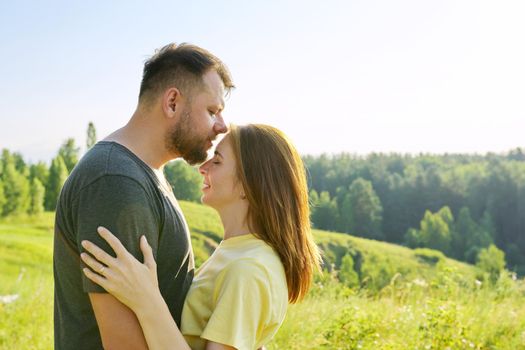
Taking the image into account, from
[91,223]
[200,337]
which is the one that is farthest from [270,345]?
[91,223]

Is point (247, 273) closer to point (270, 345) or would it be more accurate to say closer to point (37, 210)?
point (270, 345)

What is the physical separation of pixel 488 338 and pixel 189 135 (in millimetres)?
5008

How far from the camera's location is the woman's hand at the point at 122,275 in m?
2.40

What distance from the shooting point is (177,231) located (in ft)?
9.06

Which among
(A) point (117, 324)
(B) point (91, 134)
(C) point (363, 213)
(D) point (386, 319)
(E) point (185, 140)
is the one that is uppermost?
(E) point (185, 140)

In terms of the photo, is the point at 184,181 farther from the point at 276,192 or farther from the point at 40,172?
the point at 276,192

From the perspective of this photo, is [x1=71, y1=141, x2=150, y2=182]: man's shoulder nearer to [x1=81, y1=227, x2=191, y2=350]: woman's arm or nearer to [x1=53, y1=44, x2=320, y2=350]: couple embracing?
[x1=53, y1=44, x2=320, y2=350]: couple embracing

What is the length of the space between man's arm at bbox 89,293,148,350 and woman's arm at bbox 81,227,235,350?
0.18 ft

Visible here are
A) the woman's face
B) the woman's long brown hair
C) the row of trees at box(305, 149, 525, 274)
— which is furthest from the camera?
the row of trees at box(305, 149, 525, 274)

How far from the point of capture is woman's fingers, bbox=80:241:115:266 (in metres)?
2.40

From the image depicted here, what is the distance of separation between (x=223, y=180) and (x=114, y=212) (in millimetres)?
639

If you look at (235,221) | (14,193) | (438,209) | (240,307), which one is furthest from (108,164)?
(438,209)

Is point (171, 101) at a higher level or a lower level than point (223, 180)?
higher

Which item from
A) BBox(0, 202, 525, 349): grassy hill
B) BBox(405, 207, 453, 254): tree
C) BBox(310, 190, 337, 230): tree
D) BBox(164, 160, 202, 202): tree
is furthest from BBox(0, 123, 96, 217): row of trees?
BBox(405, 207, 453, 254): tree
